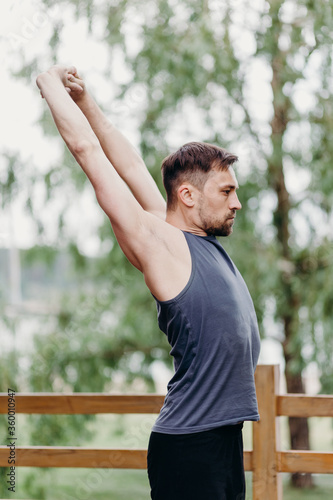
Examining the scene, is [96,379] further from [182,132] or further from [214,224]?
[214,224]

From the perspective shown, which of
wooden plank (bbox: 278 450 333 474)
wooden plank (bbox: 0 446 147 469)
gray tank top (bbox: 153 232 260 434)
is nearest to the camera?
gray tank top (bbox: 153 232 260 434)

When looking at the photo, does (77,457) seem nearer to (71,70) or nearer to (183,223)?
(183,223)

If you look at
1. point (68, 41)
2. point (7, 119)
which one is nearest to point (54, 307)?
point (7, 119)

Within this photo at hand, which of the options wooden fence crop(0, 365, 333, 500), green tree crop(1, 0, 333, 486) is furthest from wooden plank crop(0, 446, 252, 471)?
green tree crop(1, 0, 333, 486)

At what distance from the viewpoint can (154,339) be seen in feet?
16.8

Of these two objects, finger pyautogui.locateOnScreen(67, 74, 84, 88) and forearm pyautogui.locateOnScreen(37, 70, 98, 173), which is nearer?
forearm pyautogui.locateOnScreen(37, 70, 98, 173)

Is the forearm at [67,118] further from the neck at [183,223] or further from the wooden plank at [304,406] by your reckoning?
the wooden plank at [304,406]

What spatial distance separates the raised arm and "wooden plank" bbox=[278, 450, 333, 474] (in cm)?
91

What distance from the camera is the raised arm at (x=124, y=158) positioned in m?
1.84

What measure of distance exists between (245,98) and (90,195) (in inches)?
52.2

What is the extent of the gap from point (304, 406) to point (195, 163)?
99cm

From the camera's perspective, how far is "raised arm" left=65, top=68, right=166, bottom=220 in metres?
1.84

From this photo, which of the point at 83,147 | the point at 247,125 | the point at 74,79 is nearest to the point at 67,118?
the point at 83,147

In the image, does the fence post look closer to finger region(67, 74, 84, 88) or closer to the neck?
the neck
